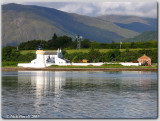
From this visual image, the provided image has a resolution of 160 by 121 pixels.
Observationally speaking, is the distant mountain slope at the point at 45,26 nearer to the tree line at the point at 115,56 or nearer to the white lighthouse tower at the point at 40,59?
the tree line at the point at 115,56

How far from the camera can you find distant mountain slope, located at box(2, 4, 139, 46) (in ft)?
391

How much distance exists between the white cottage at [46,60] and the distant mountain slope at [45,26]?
182 feet

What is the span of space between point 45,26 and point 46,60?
69724mm

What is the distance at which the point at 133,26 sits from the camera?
178 metres

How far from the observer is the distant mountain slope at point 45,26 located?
11931 centimetres

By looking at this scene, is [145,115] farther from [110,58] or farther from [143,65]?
[110,58]

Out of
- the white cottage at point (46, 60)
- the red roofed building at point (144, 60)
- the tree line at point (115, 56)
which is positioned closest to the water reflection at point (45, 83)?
the white cottage at point (46, 60)

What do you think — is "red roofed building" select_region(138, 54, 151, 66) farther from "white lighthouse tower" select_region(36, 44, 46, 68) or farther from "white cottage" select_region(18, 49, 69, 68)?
"white lighthouse tower" select_region(36, 44, 46, 68)

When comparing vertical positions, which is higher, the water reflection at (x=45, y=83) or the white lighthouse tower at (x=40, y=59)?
the white lighthouse tower at (x=40, y=59)

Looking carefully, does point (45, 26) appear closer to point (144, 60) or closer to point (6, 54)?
point (6, 54)

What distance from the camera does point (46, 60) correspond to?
56531 mm

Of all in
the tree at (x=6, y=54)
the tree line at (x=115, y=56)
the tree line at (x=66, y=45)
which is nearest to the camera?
the tree line at (x=115, y=56)

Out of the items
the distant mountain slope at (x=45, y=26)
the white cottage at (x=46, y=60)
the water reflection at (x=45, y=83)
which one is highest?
the distant mountain slope at (x=45, y=26)

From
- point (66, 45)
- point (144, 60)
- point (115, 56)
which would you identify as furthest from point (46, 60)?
point (66, 45)
